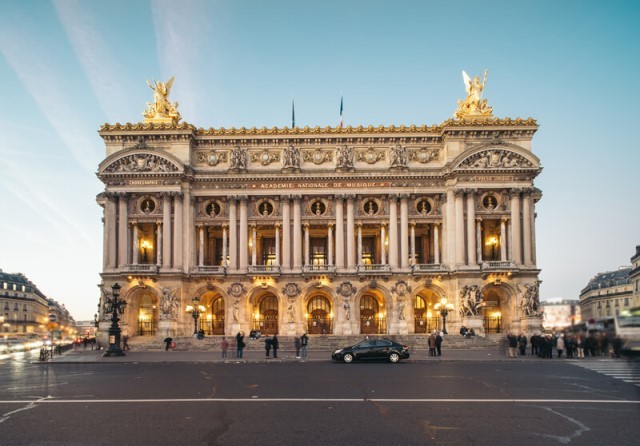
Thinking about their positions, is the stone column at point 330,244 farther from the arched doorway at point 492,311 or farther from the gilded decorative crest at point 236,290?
the arched doorway at point 492,311

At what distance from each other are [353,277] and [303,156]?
43.0 feet

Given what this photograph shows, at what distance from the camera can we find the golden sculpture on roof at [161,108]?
2516 inches

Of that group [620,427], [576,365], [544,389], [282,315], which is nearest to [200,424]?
[620,427]

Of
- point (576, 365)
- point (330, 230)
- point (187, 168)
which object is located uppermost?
point (187, 168)

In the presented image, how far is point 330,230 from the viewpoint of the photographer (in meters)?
63.0

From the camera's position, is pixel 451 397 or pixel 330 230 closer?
pixel 451 397

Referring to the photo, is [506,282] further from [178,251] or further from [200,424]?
[200,424]

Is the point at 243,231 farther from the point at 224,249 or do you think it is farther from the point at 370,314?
the point at 370,314

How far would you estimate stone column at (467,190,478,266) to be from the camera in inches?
2373

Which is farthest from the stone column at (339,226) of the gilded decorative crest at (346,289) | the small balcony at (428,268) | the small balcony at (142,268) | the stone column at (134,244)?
the stone column at (134,244)

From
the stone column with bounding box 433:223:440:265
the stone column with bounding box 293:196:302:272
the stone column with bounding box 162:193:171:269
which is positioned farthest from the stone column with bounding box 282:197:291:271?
the stone column with bounding box 433:223:440:265

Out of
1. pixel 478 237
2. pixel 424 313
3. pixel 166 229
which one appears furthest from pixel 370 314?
pixel 166 229

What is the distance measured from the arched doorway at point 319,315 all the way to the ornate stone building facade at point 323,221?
0.11 m

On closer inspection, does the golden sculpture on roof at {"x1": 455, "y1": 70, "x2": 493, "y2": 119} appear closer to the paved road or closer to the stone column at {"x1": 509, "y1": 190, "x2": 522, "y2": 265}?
the stone column at {"x1": 509, "y1": 190, "x2": 522, "y2": 265}
